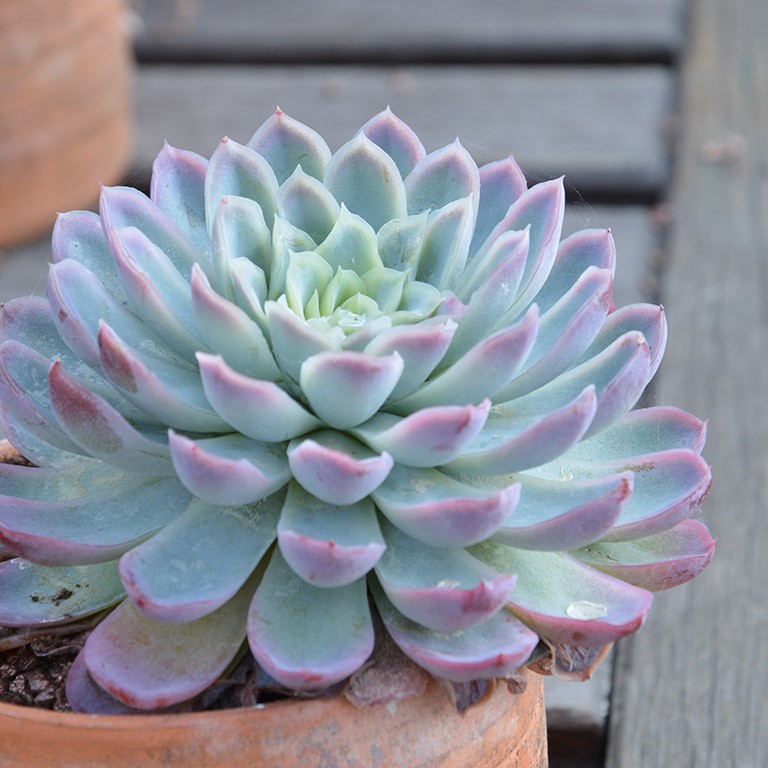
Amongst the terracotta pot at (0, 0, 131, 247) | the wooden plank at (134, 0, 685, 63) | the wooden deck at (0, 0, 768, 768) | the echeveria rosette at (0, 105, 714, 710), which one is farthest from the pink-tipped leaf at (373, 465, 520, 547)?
the wooden plank at (134, 0, 685, 63)

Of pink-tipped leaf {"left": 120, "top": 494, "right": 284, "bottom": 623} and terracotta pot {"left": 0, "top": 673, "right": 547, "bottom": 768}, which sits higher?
pink-tipped leaf {"left": 120, "top": 494, "right": 284, "bottom": 623}

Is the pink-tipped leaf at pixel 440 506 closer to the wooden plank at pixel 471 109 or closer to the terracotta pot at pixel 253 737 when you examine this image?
the terracotta pot at pixel 253 737

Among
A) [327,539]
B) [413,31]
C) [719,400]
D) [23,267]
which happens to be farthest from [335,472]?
[413,31]

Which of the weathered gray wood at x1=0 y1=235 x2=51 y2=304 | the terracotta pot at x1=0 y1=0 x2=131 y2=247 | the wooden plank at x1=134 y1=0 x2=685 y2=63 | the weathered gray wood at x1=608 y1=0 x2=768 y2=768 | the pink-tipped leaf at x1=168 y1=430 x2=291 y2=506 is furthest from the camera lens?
the wooden plank at x1=134 y1=0 x2=685 y2=63

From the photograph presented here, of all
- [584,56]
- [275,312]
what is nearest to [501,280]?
[275,312]

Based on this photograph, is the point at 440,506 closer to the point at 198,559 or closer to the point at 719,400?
the point at 198,559

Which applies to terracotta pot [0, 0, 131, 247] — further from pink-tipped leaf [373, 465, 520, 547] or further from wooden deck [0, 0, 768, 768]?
pink-tipped leaf [373, 465, 520, 547]

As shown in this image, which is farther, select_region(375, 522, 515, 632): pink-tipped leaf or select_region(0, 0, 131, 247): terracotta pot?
select_region(0, 0, 131, 247): terracotta pot
